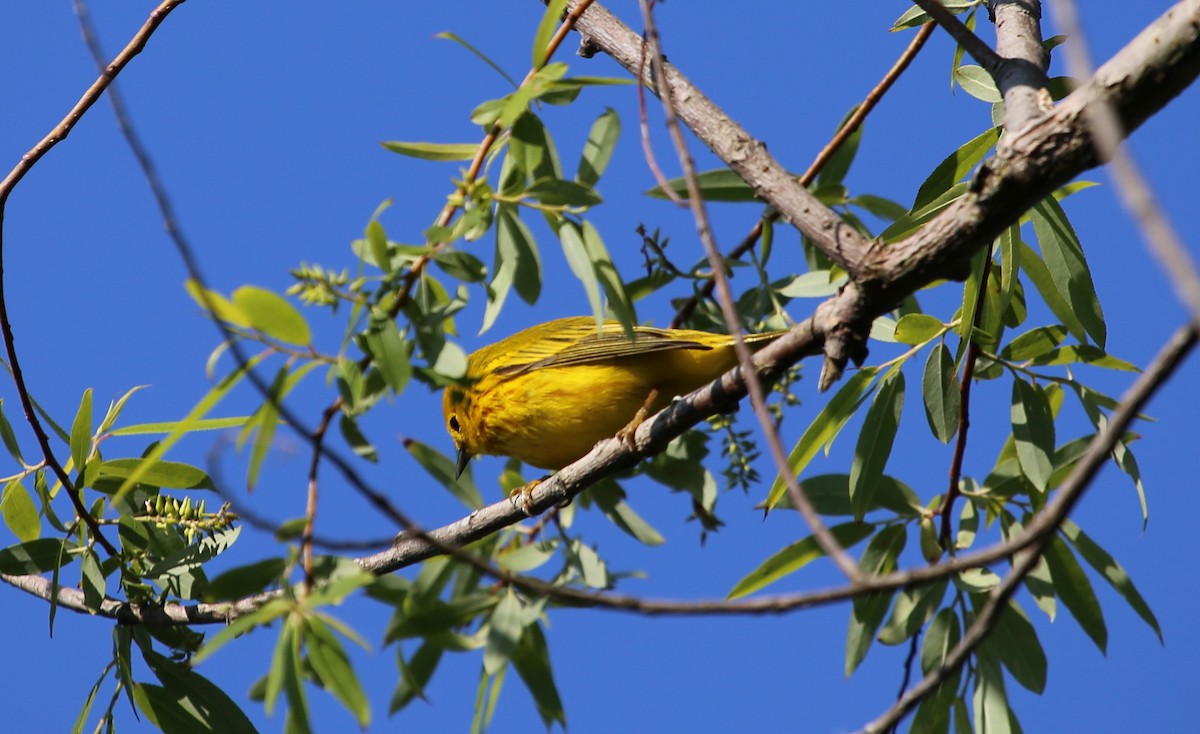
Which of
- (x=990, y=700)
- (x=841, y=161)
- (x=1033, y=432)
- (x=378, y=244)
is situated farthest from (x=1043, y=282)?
(x=378, y=244)

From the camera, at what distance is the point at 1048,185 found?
7.05ft

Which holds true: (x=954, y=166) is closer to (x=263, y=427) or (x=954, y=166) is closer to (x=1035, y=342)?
(x=1035, y=342)

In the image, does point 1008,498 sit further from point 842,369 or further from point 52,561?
point 52,561

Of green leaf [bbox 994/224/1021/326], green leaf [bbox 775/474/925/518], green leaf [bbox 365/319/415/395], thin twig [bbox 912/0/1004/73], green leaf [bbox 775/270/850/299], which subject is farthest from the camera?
green leaf [bbox 775/270/850/299]

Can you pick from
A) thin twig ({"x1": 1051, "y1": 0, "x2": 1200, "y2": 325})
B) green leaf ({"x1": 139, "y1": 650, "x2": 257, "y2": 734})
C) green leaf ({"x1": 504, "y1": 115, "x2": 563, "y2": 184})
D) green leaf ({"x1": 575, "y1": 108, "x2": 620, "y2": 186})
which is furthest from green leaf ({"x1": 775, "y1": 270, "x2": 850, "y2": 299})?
thin twig ({"x1": 1051, "y1": 0, "x2": 1200, "y2": 325})

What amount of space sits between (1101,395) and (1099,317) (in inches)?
22.4

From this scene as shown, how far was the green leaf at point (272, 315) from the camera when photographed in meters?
2.06

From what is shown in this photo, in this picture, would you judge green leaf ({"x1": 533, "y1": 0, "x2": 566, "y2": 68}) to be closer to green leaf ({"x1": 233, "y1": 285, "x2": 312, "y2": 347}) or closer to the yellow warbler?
green leaf ({"x1": 233, "y1": 285, "x2": 312, "y2": 347})

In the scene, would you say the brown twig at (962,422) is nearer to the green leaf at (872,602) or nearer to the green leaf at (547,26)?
the green leaf at (872,602)

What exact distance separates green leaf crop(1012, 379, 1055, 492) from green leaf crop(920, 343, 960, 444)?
0.36m

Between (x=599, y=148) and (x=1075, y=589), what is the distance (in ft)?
7.41

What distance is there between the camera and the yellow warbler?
4.11 m

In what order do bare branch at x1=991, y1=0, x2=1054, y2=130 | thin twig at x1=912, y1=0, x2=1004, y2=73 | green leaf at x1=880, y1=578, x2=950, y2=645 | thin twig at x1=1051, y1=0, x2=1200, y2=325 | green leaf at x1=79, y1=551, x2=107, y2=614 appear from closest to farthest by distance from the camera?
thin twig at x1=1051, y1=0, x2=1200, y2=325
bare branch at x1=991, y1=0, x2=1054, y2=130
thin twig at x1=912, y1=0, x2=1004, y2=73
green leaf at x1=79, y1=551, x2=107, y2=614
green leaf at x1=880, y1=578, x2=950, y2=645

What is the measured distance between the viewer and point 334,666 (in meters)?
2.13
